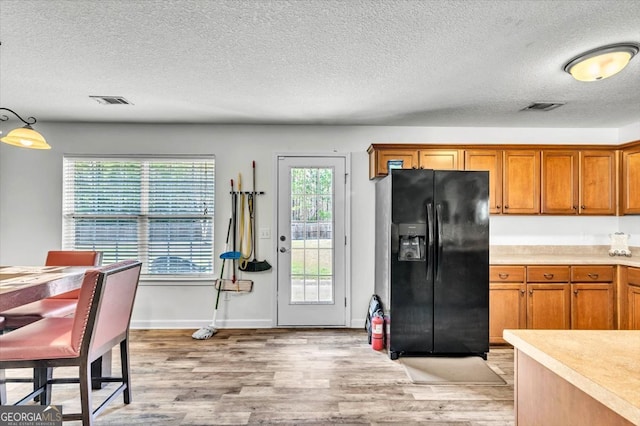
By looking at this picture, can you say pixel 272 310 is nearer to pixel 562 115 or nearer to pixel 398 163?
pixel 398 163

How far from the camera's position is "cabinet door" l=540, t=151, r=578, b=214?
3775 millimetres

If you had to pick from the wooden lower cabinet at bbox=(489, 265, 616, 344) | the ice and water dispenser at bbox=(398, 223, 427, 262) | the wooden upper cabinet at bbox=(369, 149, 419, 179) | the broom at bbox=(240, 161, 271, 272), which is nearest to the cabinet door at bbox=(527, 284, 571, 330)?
the wooden lower cabinet at bbox=(489, 265, 616, 344)

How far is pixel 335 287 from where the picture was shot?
4.05 m

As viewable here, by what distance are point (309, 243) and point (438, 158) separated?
1.75 m

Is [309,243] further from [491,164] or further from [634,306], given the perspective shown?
[634,306]

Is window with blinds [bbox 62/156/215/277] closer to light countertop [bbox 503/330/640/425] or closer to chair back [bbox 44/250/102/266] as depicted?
chair back [bbox 44/250/102/266]

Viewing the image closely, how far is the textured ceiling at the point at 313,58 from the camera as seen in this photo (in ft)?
6.00

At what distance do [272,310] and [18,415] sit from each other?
7.94 ft

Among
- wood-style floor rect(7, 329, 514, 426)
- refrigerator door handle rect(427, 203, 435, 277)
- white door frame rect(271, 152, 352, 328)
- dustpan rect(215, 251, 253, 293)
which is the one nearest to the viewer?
wood-style floor rect(7, 329, 514, 426)

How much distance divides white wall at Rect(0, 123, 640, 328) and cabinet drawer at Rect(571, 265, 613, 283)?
67 cm

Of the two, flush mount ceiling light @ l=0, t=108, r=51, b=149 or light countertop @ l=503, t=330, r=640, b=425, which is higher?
flush mount ceiling light @ l=0, t=108, r=51, b=149

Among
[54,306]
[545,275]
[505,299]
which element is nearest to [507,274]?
[505,299]

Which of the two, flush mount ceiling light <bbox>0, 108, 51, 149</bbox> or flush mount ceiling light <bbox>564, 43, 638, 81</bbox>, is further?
flush mount ceiling light <bbox>0, 108, 51, 149</bbox>

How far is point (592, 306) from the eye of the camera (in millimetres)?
3406
